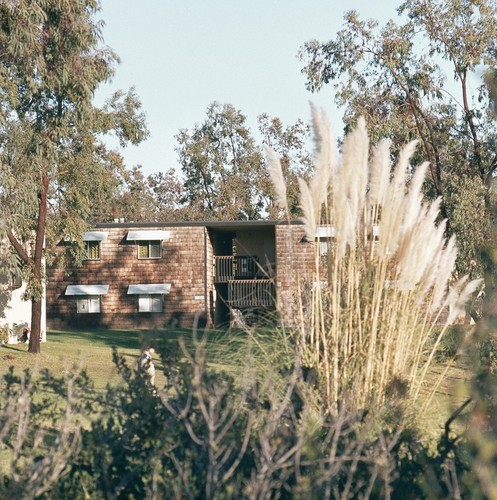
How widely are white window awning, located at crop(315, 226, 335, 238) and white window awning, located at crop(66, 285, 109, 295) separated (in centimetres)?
3098

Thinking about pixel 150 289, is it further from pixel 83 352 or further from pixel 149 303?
pixel 83 352

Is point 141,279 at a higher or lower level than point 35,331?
higher

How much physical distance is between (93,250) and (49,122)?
17758 mm

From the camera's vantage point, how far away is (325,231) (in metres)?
7.38

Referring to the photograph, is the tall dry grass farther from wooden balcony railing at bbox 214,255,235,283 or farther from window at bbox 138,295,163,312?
wooden balcony railing at bbox 214,255,235,283

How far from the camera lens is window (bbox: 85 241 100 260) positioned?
38.1m

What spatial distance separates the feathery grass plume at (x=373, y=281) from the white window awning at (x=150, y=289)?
3126 cm

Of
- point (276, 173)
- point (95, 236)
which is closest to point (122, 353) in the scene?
point (276, 173)

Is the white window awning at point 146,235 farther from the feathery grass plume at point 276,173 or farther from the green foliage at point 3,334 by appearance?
the feathery grass plume at point 276,173

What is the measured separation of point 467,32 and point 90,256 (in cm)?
1894

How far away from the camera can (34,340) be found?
77.1 feet

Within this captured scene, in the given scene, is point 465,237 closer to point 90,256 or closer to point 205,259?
point 205,259

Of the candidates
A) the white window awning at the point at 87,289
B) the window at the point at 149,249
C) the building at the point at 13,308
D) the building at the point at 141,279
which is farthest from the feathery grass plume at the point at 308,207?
the white window awning at the point at 87,289

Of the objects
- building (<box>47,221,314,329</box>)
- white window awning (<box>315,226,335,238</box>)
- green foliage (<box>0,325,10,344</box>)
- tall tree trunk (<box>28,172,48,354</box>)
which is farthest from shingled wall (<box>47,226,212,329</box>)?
white window awning (<box>315,226,335,238</box>)
